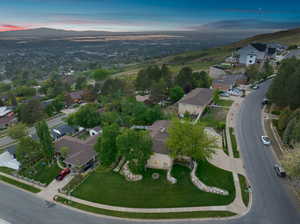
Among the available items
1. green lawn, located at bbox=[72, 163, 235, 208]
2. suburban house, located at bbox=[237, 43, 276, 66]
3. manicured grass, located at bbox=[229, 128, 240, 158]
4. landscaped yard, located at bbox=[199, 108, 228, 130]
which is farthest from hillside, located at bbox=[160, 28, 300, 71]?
green lawn, located at bbox=[72, 163, 235, 208]

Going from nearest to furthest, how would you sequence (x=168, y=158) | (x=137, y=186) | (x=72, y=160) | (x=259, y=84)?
1. (x=137, y=186)
2. (x=168, y=158)
3. (x=72, y=160)
4. (x=259, y=84)

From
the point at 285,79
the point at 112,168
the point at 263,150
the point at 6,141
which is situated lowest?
the point at 6,141

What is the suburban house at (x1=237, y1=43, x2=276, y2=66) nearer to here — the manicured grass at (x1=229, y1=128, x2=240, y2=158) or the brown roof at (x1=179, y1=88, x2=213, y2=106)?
the brown roof at (x1=179, y1=88, x2=213, y2=106)

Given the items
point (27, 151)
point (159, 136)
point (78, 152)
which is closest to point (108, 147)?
point (78, 152)

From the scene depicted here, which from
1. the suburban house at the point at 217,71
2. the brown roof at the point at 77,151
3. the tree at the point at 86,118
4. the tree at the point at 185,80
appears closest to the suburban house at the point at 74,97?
the tree at the point at 86,118

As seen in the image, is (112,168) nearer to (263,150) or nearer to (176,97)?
(263,150)

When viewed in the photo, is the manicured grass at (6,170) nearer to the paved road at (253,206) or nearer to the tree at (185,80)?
the paved road at (253,206)

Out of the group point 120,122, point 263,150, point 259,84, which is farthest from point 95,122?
point 259,84
